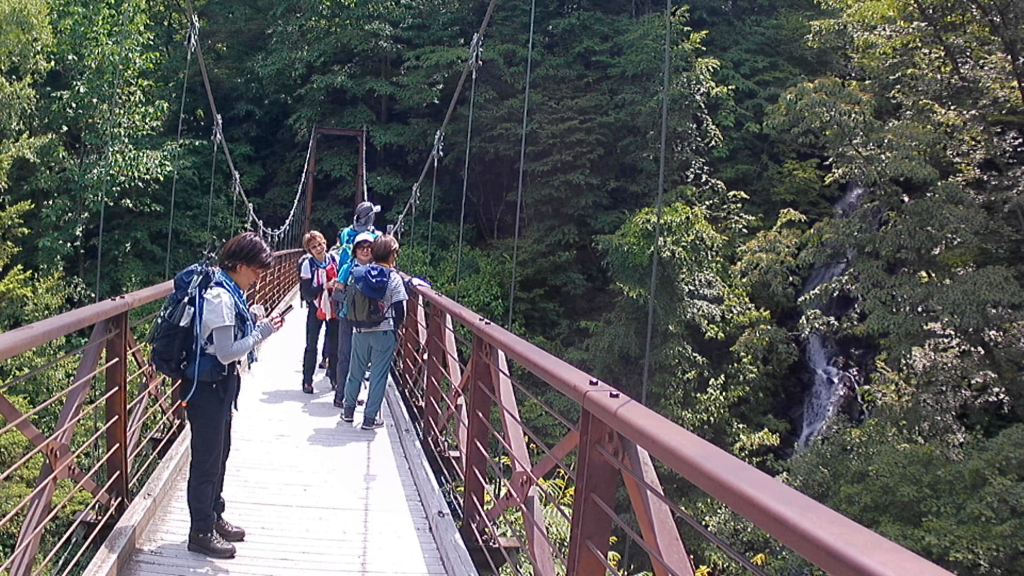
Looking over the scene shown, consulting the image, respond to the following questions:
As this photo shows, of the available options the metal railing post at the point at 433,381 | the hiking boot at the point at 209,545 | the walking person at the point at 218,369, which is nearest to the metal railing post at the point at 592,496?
the walking person at the point at 218,369

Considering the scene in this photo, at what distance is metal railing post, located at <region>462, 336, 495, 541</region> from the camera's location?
2.36 metres

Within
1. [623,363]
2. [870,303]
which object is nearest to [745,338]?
[623,363]

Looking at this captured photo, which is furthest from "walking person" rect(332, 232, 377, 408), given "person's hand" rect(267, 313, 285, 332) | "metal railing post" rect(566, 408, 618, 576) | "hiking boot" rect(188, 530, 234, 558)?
"metal railing post" rect(566, 408, 618, 576)

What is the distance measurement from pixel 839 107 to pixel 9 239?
1116 cm

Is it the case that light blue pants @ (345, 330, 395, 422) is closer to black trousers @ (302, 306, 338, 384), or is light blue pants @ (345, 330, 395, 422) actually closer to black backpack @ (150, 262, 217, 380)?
black trousers @ (302, 306, 338, 384)

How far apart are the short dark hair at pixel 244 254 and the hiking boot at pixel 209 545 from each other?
2.29 ft

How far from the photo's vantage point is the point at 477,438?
237 centimetres

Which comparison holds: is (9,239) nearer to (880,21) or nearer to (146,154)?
(146,154)

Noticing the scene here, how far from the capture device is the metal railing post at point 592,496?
Result: 1.38 metres

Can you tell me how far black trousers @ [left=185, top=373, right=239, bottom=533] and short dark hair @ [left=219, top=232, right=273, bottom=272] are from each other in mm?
277

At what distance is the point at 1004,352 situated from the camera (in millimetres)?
6238

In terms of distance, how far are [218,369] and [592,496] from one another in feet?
3.36

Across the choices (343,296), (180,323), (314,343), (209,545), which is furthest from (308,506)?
(314,343)

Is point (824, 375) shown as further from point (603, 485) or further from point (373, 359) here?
point (603, 485)
